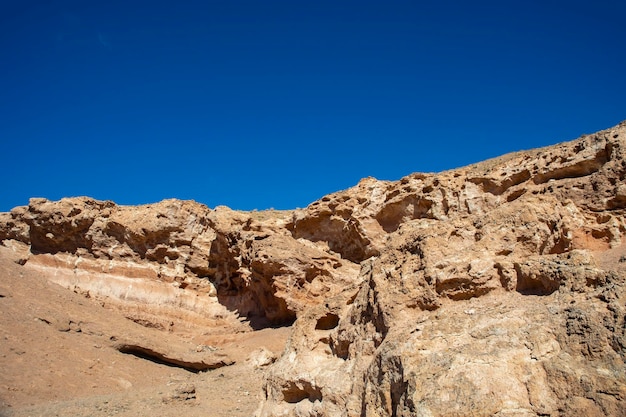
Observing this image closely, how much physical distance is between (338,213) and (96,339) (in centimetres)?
1123

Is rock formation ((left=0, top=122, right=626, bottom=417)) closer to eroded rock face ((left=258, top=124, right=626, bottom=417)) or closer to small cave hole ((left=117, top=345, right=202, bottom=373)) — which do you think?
eroded rock face ((left=258, top=124, right=626, bottom=417))

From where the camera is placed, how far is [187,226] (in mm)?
25422

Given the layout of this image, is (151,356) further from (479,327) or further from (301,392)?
(479,327)

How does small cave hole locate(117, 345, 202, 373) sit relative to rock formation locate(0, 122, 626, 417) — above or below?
below

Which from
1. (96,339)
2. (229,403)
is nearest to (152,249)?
Answer: (96,339)

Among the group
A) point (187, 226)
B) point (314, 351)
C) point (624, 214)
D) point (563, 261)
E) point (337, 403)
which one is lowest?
point (337, 403)

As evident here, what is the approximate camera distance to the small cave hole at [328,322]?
7429 millimetres

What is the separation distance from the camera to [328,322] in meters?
7.46

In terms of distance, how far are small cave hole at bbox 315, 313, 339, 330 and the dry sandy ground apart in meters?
6.27

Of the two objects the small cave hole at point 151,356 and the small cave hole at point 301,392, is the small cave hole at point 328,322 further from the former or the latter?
the small cave hole at point 151,356

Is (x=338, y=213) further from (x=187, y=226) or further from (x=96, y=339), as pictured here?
(x=96, y=339)

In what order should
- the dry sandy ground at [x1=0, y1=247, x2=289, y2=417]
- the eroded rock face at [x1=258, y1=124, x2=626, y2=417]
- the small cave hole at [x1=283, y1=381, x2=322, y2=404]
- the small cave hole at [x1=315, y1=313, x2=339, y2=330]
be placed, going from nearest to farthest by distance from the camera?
the eroded rock face at [x1=258, y1=124, x2=626, y2=417] → the small cave hole at [x1=283, y1=381, x2=322, y2=404] → the small cave hole at [x1=315, y1=313, x2=339, y2=330] → the dry sandy ground at [x1=0, y1=247, x2=289, y2=417]

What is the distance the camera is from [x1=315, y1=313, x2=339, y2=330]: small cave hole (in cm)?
743

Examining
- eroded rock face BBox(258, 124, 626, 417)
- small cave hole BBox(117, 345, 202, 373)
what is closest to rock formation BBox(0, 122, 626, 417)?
eroded rock face BBox(258, 124, 626, 417)
